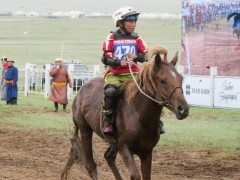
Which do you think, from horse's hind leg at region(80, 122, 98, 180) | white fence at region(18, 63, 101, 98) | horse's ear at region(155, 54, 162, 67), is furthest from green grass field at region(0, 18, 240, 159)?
horse's ear at region(155, 54, 162, 67)

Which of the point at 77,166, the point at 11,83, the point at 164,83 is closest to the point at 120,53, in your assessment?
the point at 164,83

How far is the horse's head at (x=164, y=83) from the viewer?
8.08 meters

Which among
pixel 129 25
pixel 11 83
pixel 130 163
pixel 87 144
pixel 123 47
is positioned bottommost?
pixel 11 83

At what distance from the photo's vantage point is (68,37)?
8331 centimetres

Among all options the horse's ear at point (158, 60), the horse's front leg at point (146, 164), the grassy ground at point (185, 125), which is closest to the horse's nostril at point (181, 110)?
the horse's ear at point (158, 60)

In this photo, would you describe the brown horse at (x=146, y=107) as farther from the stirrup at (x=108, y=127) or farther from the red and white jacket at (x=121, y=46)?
the red and white jacket at (x=121, y=46)

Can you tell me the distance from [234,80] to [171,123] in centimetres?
453

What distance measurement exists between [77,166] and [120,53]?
3007mm

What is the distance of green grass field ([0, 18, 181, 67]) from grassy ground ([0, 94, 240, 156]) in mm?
34928

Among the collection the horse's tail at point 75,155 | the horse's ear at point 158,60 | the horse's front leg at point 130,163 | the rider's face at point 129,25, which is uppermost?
the rider's face at point 129,25

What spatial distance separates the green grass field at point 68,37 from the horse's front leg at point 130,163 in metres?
48.9

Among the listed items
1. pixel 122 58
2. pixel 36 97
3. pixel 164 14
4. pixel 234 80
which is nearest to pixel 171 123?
pixel 234 80

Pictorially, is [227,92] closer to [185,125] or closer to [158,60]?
[185,125]

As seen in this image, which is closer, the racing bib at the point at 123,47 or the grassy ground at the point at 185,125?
the racing bib at the point at 123,47
